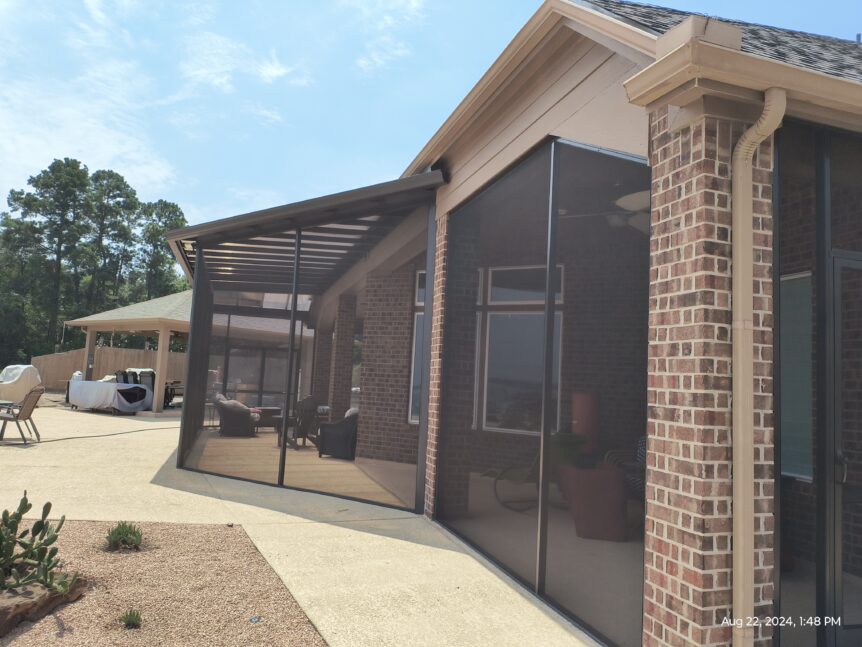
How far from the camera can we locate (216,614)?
331 cm

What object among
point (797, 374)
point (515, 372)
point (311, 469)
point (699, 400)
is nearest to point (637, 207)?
point (797, 374)

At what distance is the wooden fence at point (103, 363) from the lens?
862 inches

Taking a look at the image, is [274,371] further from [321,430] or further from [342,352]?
[321,430]

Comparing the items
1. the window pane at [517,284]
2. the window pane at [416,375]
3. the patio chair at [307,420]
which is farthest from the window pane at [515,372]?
the patio chair at [307,420]

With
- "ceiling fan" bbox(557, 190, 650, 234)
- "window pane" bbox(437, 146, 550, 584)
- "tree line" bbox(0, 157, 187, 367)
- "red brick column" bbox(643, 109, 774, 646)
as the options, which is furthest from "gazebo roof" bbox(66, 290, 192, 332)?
"tree line" bbox(0, 157, 187, 367)

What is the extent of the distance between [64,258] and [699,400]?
44.0 metres

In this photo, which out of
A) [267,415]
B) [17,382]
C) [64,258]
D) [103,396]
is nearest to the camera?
[267,415]

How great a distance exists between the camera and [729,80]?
2.38m

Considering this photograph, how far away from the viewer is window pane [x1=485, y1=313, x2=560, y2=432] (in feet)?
18.6

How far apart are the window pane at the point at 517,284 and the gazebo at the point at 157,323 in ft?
35.9

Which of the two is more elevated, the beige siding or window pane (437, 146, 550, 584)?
the beige siding

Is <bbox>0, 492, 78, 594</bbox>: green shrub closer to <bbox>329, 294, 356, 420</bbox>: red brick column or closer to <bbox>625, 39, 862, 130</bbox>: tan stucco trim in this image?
<bbox>625, 39, 862, 130</bbox>: tan stucco trim

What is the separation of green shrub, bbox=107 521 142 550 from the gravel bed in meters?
0.06

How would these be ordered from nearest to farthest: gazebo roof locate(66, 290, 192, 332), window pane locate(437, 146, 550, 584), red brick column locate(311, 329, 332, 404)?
1. window pane locate(437, 146, 550, 584)
2. red brick column locate(311, 329, 332, 404)
3. gazebo roof locate(66, 290, 192, 332)
